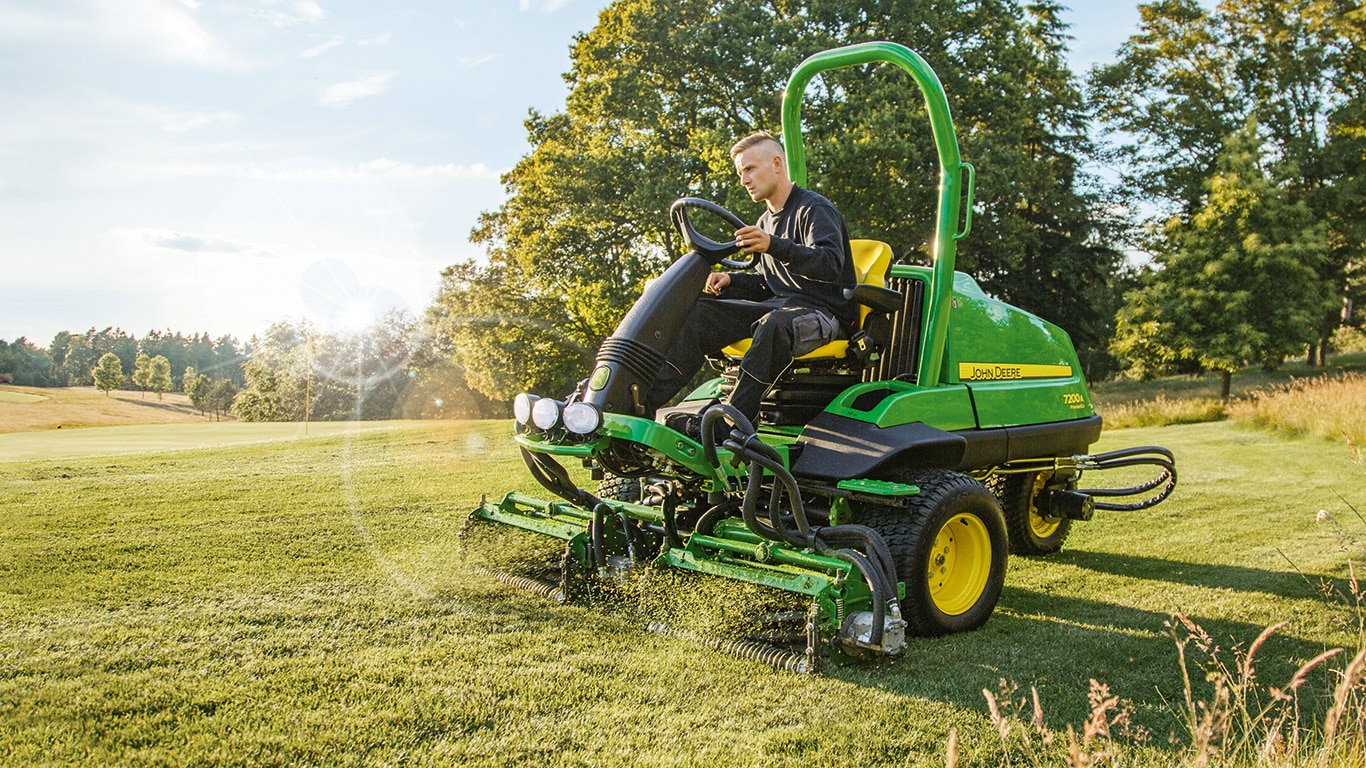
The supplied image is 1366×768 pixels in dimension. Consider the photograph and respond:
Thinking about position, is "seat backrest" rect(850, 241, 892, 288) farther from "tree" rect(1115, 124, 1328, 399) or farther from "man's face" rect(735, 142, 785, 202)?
"tree" rect(1115, 124, 1328, 399)

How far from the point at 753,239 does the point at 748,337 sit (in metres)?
0.53

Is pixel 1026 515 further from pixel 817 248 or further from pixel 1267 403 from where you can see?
pixel 1267 403

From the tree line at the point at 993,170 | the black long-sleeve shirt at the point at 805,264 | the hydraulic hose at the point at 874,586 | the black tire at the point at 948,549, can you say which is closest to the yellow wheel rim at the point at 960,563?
the black tire at the point at 948,549

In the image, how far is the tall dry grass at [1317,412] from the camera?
1130cm

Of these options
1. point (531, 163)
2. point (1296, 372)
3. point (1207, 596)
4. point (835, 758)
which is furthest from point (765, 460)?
point (1296, 372)

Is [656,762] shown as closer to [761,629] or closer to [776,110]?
[761,629]

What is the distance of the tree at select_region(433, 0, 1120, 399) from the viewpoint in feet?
58.1

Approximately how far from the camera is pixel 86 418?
17328 millimetres

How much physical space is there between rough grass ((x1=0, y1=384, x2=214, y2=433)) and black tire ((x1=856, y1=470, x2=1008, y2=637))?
1519 cm

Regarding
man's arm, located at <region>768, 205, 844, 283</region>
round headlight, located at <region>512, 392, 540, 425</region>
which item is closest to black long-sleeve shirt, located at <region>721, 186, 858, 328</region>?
man's arm, located at <region>768, 205, 844, 283</region>

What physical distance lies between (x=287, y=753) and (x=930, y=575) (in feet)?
8.28

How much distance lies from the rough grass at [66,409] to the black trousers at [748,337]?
14.5m

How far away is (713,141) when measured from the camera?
17906 millimetres

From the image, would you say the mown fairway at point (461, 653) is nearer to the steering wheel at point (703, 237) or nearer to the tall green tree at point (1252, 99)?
the steering wheel at point (703, 237)
